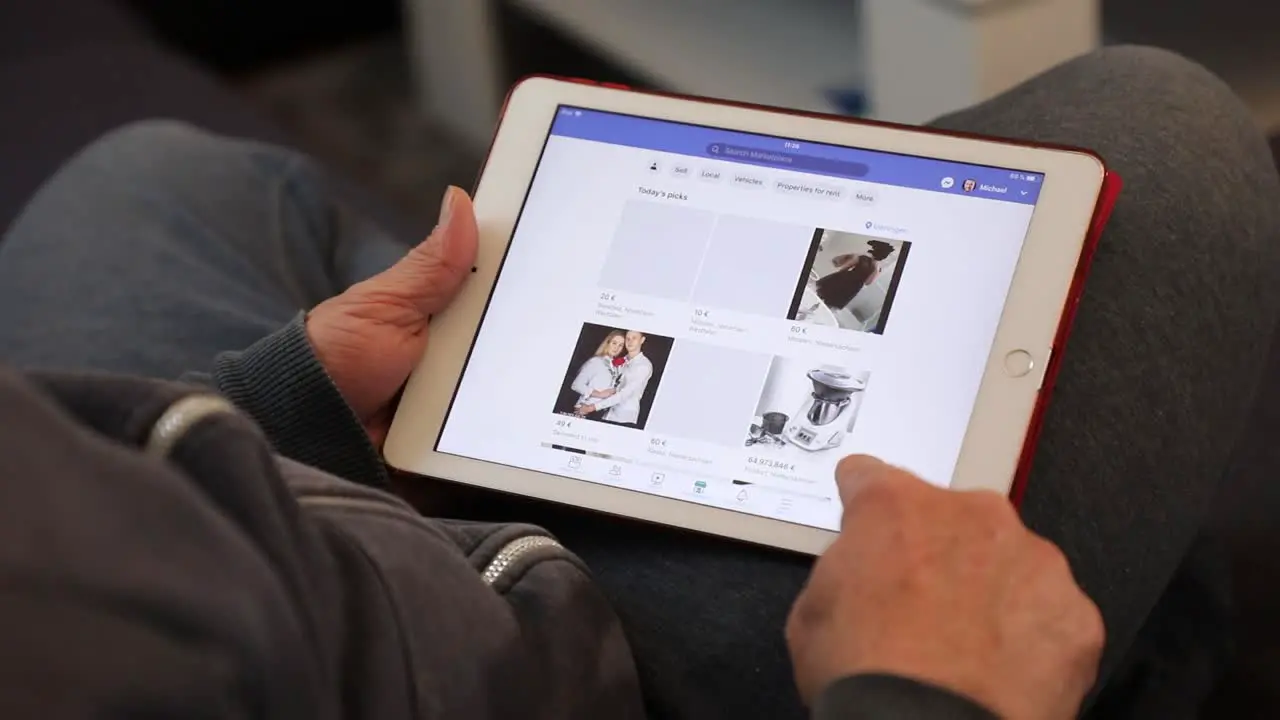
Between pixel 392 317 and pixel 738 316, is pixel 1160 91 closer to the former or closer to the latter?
pixel 738 316

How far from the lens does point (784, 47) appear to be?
119 cm

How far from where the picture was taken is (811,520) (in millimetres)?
547

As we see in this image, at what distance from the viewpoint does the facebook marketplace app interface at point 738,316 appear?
55 centimetres

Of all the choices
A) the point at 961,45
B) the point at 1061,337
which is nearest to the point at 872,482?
the point at 1061,337

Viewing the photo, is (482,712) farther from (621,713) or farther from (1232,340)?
(1232,340)

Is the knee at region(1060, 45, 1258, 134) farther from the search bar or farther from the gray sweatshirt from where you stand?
the gray sweatshirt

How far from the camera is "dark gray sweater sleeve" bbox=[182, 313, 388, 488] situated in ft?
1.91

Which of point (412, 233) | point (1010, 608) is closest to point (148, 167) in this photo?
point (412, 233)

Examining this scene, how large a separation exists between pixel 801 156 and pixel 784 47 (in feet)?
2.04

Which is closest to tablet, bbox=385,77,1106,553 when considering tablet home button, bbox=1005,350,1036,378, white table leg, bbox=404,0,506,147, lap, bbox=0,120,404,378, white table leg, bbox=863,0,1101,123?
tablet home button, bbox=1005,350,1036,378

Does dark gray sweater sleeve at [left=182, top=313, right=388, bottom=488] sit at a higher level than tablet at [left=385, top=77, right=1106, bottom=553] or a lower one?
lower

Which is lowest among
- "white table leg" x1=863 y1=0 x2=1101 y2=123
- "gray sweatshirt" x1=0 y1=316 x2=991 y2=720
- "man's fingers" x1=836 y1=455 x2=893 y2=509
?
"gray sweatshirt" x1=0 y1=316 x2=991 y2=720

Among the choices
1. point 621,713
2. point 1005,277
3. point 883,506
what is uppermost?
point 1005,277

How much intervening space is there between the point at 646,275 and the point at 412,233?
1.42 feet
